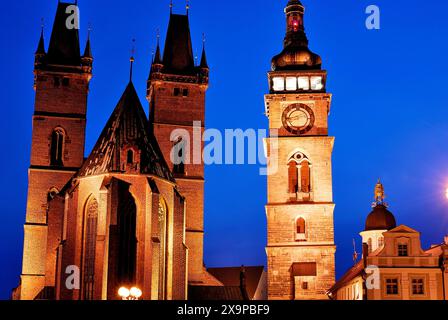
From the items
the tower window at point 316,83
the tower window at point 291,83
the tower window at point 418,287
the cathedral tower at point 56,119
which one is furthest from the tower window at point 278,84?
the tower window at point 418,287

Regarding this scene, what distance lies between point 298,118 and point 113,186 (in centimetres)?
1999

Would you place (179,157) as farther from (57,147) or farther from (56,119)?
(56,119)

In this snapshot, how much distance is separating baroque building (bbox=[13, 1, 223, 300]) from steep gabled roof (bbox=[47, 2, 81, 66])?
0.28 ft

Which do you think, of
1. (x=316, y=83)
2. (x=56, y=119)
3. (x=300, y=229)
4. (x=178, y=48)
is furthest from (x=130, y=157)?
Answer: (x=316, y=83)

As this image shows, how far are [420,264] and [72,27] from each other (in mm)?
35235

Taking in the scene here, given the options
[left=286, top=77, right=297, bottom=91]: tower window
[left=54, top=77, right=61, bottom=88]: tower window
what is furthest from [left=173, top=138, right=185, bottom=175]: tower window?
[left=54, top=77, right=61, bottom=88]: tower window

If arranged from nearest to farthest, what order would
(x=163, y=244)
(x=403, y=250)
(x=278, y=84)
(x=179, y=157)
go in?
(x=403, y=250), (x=163, y=244), (x=179, y=157), (x=278, y=84)

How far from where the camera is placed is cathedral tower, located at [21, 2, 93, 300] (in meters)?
63.3

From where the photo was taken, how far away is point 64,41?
67.8 metres

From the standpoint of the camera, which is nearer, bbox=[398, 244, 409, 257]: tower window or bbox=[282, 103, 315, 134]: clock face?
bbox=[398, 244, 409, 257]: tower window

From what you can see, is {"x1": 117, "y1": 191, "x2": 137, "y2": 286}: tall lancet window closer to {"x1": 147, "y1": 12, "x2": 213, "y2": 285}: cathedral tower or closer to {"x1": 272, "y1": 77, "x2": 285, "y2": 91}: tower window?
{"x1": 147, "y1": 12, "x2": 213, "y2": 285}: cathedral tower

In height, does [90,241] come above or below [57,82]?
below
